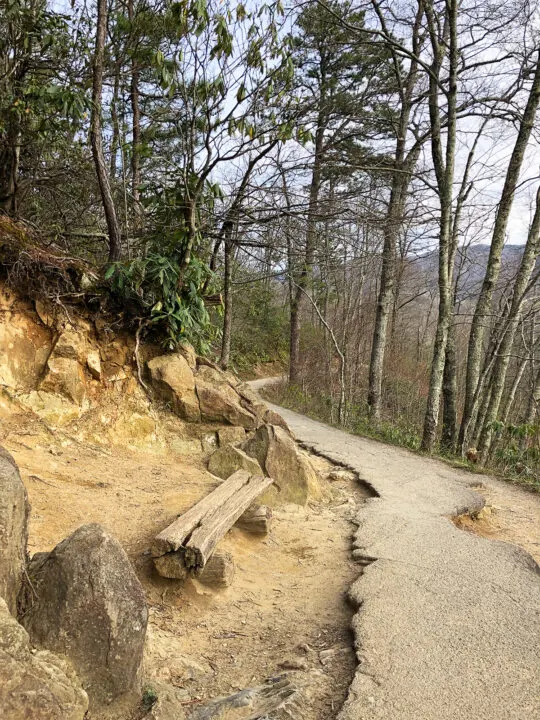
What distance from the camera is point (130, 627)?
221cm

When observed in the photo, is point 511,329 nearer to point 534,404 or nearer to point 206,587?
point 534,404

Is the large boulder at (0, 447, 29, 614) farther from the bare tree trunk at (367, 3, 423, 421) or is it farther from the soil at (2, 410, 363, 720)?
the bare tree trunk at (367, 3, 423, 421)

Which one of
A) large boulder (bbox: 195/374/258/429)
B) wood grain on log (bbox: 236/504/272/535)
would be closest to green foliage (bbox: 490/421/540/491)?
large boulder (bbox: 195/374/258/429)

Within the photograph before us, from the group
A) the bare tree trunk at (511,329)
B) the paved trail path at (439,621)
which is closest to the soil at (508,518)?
the paved trail path at (439,621)

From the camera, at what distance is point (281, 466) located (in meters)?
5.82

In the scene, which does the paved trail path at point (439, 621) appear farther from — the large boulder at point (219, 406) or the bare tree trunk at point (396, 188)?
the bare tree trunk at point (396, 188)

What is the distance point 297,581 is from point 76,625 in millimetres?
2372

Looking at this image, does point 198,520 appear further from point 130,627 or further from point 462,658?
point 462,658

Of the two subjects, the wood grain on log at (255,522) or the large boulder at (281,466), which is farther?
the large boulder at (281,466)

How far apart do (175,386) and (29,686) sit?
4.65 m

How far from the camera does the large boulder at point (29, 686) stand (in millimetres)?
1567

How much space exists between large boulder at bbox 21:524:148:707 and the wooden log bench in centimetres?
109

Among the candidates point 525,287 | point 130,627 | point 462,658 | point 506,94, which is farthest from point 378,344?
point 130,627

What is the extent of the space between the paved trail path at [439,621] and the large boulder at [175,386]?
2503 millimetres
